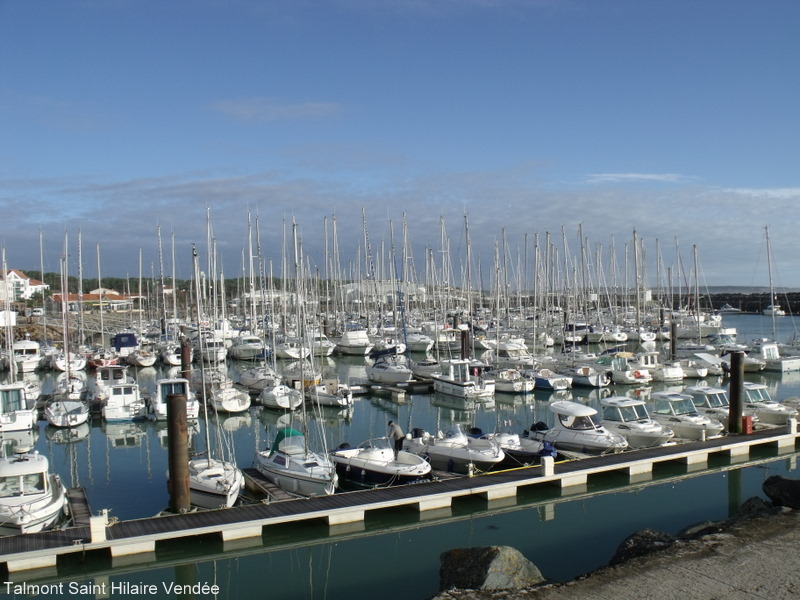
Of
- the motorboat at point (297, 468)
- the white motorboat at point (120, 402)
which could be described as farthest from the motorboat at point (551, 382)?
the motorboat at point (297, 468)

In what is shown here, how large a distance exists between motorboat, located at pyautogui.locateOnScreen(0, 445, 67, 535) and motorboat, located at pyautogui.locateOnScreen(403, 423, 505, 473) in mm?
10493

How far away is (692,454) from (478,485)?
26.6 feet

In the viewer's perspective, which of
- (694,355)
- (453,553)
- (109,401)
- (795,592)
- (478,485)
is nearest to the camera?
(795,592)

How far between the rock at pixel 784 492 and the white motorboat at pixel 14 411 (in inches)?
A: 1087

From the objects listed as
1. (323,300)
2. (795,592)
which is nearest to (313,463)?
(795,592)

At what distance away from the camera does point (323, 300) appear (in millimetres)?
105312

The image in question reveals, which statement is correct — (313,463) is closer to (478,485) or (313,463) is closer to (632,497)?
(478,485)

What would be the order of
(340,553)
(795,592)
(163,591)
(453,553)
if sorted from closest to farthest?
(795,592) → (453,553) → (163,591) → (340,553)

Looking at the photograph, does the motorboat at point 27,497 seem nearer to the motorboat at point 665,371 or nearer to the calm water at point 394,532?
the calm water at point 394,532

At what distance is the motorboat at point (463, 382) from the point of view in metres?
37.6

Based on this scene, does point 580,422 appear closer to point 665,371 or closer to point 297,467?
point 297,467

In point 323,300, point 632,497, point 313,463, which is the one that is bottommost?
point 632,497

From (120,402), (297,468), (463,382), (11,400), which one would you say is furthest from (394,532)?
(11,400)

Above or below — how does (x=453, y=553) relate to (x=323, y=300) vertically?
below
